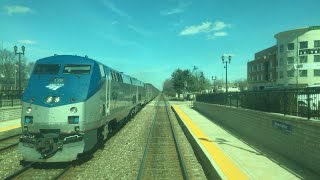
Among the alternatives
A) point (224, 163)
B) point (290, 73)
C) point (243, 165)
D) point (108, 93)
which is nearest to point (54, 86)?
point (108, 93)

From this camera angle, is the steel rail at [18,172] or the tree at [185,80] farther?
the tree at [185,80]

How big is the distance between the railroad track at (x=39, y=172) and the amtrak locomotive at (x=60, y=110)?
33 centimetres

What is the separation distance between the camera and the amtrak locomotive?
10477 millimetres

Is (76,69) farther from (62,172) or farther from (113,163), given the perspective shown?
(62,172)

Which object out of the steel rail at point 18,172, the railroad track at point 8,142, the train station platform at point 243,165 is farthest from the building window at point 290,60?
the steel rail at point 18,172

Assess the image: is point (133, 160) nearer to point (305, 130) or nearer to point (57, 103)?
point (57, 103)

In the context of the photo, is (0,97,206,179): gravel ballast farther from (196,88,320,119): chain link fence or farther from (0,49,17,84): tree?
(0,49,17,84): tree

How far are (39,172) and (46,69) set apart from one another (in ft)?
10.8

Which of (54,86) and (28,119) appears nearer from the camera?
(28,119)

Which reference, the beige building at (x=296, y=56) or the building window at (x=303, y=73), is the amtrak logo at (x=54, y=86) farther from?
the building window at (x=303, y=73)

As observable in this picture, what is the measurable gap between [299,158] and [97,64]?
22.2ft

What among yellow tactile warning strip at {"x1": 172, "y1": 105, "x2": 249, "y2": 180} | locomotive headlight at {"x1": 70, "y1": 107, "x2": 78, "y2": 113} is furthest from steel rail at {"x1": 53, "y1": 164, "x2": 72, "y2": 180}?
yellow tactile warning strip at {"x1": 172, "y1": 105, "x2": 249, "y2": 180}

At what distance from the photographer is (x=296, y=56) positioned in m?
75.0

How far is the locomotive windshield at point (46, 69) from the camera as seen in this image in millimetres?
11794
